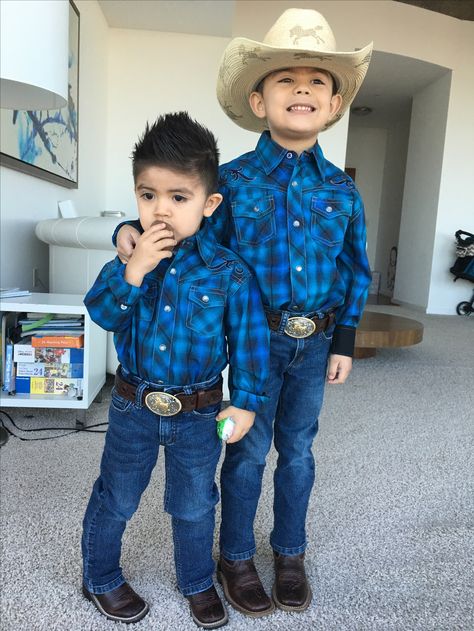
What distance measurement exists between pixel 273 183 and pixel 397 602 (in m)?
0.92

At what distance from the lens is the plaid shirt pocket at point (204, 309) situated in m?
0.87

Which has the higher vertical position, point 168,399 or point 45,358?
point 168,399

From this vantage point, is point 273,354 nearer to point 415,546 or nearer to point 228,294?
point 228,294

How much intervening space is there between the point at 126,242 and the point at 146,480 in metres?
0.45

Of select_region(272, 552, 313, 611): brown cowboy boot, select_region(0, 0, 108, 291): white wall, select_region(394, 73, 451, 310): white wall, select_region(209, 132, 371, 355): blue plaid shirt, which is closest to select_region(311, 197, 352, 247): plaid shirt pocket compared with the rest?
select_region(209, 132, 371, 355): blue plaid shirt

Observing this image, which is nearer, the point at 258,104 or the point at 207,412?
the point at 207,412

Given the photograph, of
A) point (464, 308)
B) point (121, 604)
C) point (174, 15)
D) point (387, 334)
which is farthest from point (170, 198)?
point (464, 308)

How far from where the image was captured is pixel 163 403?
0.88m

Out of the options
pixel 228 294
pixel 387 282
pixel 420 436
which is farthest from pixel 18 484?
pixel 387 282

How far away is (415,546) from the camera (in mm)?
1303

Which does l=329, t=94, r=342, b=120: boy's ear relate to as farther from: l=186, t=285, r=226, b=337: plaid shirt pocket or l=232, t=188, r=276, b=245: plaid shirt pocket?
l=186, t=285, r=226, b=337: plaid shirt pocket

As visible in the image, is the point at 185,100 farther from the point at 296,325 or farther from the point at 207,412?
the point at 207,412

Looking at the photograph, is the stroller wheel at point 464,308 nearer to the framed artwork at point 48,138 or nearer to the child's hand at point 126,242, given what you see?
the framed artwork at point 48,138

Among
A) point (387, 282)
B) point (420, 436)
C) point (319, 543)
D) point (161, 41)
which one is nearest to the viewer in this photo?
point (319, 543)
